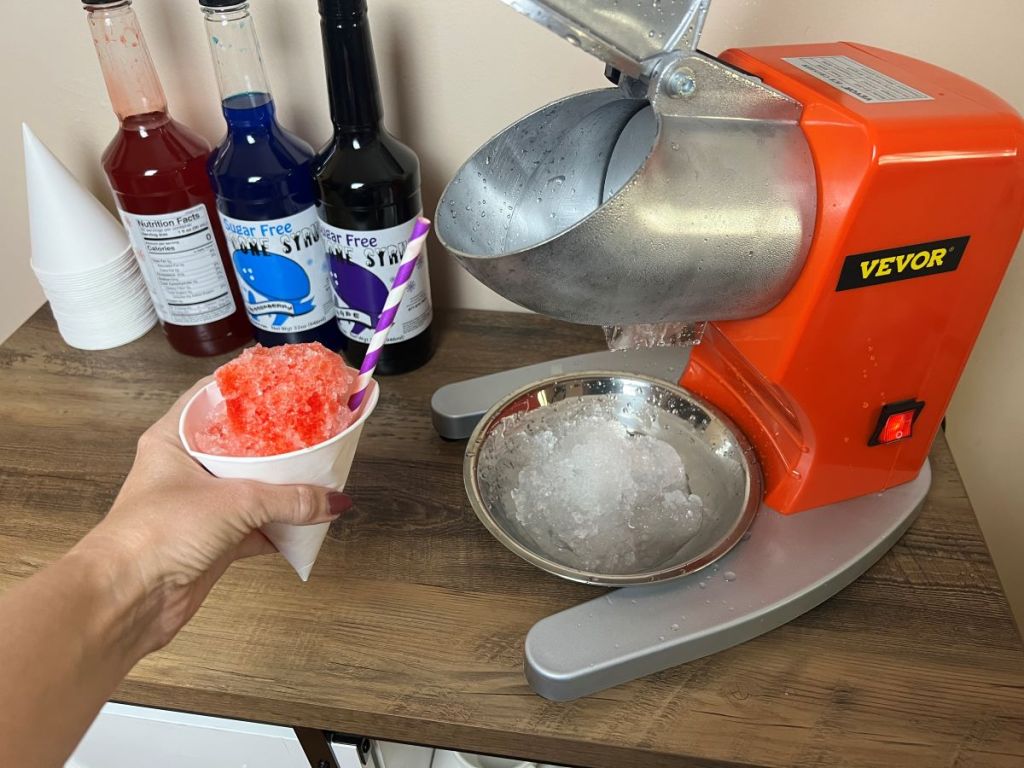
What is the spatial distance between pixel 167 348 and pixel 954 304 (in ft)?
2.60

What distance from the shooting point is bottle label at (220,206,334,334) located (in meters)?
0.76

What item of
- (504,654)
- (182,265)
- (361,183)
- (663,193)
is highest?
(663,193)

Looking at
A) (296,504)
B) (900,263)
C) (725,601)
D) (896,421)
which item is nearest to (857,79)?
(900,263)

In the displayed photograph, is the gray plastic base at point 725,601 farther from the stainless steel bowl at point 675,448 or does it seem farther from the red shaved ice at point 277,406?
the red shaved ice at point 277,406

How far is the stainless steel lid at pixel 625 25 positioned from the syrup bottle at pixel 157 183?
1.62ft

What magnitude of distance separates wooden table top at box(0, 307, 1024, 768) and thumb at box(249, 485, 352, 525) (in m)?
0.11

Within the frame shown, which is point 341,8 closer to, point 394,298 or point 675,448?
point 394,298

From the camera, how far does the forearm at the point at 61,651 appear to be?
42 centimetres

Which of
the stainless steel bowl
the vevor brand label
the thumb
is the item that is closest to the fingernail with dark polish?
the thumb

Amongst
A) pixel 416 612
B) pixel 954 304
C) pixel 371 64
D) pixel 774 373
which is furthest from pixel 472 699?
pixel 371 64

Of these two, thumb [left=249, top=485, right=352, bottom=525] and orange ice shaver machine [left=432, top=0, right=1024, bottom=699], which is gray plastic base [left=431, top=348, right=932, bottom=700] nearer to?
orange ice shaver machine [left=432, top=0, right=1024, bottom=699]

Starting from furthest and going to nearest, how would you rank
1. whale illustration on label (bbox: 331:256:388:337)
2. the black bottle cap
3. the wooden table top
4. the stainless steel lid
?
1. whale illustration on label (bbox: 331:256:388:337)
2. the black bottle cap
3. the wooden table top
4. the stainless steel lid

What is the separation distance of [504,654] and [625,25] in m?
0.43

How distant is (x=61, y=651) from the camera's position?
448 mm
